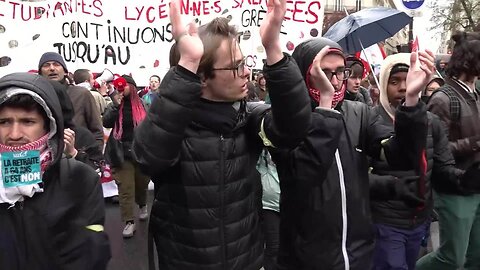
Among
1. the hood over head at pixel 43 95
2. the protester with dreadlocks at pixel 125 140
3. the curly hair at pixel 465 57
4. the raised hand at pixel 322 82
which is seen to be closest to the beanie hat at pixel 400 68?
the curly hair at pixel 465 57

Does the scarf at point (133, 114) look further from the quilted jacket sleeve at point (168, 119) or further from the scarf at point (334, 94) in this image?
the quilted jacket sleeve at point (168, 119)

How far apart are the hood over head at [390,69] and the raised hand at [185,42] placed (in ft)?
5.52

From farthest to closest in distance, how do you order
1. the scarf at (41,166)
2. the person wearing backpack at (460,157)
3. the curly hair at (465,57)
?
the curly hair at (465,57) → the person wearing backpack at (460,157) → the scarf at (41,166)

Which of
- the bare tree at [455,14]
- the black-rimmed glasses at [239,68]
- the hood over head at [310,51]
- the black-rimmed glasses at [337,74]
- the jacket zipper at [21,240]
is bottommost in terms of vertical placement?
the jacket zipper at [21,240]

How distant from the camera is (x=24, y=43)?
5.57 metres


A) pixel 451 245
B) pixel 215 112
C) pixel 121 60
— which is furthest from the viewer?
pixel 121 60

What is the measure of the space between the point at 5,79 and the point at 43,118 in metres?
0.18

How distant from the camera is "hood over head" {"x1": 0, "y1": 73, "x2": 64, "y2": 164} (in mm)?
1835

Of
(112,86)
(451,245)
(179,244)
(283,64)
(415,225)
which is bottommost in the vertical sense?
(451,245)

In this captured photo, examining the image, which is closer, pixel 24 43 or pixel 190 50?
pixel 190 50

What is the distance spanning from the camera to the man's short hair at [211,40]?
2.06m

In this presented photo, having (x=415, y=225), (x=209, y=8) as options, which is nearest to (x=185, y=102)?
(x=415, y=225)

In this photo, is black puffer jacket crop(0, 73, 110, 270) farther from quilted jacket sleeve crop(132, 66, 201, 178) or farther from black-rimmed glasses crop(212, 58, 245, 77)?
black-rimmed glasses crop(212, 58, 245, 77)

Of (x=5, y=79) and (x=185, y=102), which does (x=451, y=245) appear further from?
(x=5, y=79)
